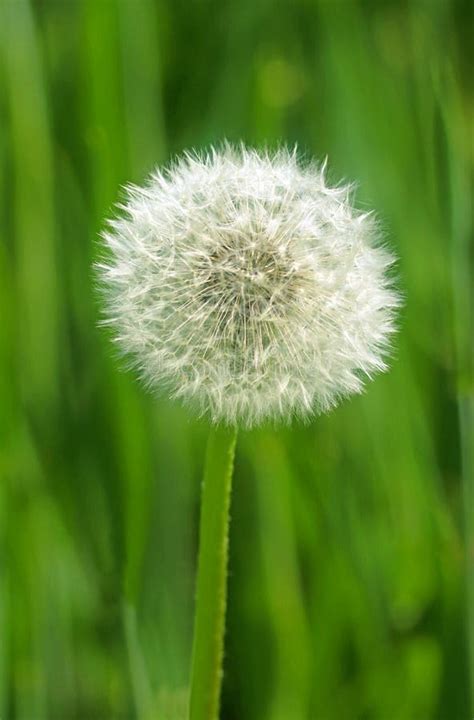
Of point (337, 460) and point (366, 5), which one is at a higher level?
point (366, 5)

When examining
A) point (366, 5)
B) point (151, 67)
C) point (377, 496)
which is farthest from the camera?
point (366, 5)

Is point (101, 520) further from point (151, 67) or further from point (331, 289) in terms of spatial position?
point (151, 67)

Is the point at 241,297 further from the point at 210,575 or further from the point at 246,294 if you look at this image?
the point at 210,575

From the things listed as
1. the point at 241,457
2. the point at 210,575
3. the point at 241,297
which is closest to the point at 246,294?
the point at 241,297

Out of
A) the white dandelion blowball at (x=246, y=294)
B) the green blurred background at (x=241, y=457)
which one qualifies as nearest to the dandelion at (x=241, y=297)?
the white dandelion blowball at (x=246, y=294)

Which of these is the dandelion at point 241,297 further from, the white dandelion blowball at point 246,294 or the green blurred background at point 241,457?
the green blurred background at point 241,457

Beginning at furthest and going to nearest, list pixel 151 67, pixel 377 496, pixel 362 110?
pixel 151 67 < pixel 362 110 < pixel 377 496

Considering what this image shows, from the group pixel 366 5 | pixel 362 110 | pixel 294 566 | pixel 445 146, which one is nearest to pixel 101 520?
pixel 294 566
